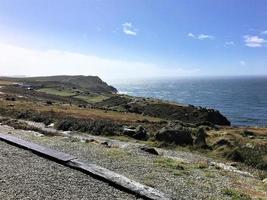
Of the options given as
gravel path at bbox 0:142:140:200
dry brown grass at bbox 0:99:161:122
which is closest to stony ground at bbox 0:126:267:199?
gravel path at bbox 0:142:140:200

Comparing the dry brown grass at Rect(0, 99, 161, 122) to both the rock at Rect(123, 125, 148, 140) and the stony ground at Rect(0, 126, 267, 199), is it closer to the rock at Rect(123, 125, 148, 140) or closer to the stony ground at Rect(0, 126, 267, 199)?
the rock at Rect(123, 125, 148, 140)

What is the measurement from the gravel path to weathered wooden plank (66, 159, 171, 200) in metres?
0.32

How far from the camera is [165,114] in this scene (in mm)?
95312

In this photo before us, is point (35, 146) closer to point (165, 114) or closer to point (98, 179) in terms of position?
point (98, 179)

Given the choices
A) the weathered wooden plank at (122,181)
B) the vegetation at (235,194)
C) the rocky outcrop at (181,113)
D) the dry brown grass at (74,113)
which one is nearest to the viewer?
the weathered wooden plank at (122,181)

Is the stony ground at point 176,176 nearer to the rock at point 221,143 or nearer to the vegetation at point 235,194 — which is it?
the vegetation at point 235,194

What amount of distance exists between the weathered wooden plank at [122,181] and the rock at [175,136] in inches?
690

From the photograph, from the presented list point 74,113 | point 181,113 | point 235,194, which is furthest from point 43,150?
point 181,113

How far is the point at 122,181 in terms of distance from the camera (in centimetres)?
1598

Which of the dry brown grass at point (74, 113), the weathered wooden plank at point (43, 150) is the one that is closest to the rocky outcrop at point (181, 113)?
the dry brown grass at point (74, 113)

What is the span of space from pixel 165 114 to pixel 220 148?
62.2 meters

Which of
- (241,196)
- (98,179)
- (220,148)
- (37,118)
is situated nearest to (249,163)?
(220,148)

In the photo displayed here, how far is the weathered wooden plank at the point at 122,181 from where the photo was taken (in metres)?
14.6

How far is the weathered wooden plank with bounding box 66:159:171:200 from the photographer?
575 inches
